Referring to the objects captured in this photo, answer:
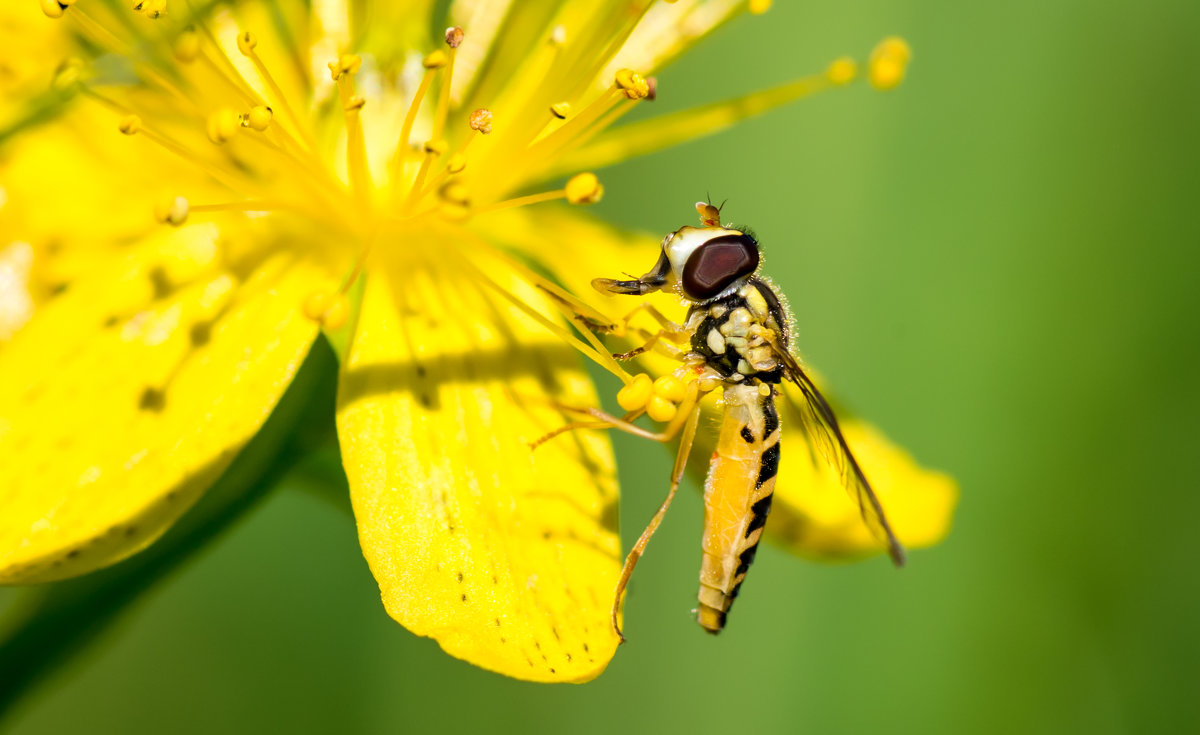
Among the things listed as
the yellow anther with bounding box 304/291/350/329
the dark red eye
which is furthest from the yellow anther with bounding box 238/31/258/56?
the dark red eye

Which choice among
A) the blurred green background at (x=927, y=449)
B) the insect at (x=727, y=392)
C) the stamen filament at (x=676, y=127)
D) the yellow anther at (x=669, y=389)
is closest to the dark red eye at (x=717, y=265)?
the insect at (x=727, y=392)

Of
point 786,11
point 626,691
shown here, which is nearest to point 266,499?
point 626,691

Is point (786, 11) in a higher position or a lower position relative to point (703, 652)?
higher

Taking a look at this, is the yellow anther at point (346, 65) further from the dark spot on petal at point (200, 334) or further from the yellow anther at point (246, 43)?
the dark spot on petal at point (200, 334)

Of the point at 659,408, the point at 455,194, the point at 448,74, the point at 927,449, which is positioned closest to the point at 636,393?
the point at 659,408

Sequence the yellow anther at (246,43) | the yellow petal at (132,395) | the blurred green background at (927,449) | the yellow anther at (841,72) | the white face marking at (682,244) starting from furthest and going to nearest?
1. the blurred green background at (927,449)
2. the yellow anther at (841,72)
3. the white face marking at (682,244)
4. the yellow anther at (246,43)
5. the yellow petal at (132,395)

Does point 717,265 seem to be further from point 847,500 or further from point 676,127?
point 847,500

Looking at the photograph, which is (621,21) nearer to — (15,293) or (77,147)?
(77,147)
